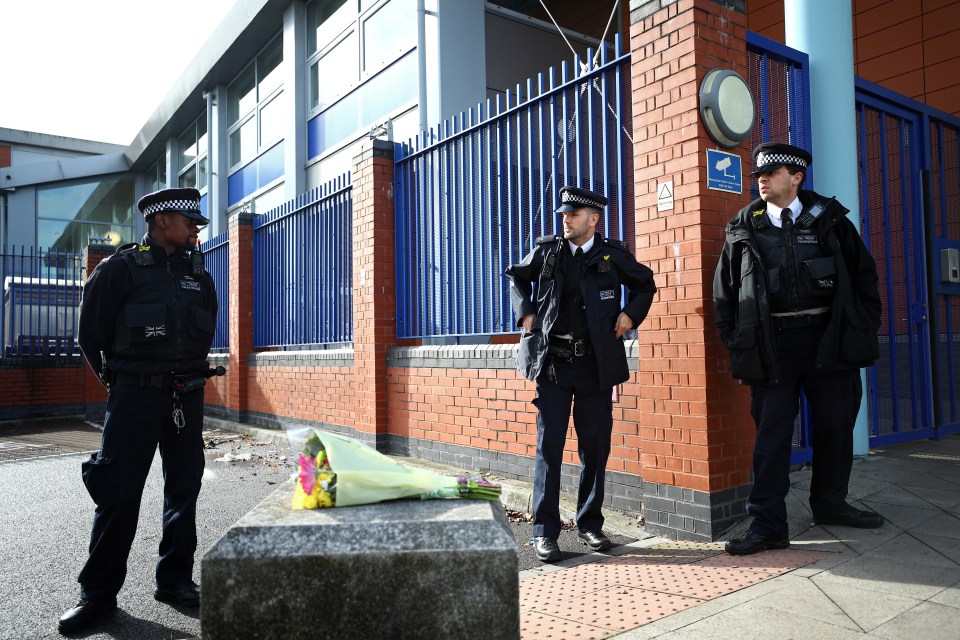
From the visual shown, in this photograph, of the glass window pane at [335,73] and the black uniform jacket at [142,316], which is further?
the glass window pane at [335,73]

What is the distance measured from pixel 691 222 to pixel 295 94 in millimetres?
11609

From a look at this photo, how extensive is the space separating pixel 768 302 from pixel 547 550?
5.86ft

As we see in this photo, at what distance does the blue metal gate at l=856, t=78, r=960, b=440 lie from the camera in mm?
5844

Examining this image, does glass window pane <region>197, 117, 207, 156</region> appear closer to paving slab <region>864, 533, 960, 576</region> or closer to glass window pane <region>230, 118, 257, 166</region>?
glass window pane <region>230, 118, 257, 166</region>

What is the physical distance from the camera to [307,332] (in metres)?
9.47

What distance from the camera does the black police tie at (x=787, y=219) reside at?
392 centimetres

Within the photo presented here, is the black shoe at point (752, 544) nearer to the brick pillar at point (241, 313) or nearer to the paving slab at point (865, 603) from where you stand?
the paving slab at point (865, 603)

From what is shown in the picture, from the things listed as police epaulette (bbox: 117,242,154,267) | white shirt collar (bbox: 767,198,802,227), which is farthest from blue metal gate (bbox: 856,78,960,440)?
police epaulette (bbox: 117,242,154,267)

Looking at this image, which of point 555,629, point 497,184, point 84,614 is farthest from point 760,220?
point 84,614

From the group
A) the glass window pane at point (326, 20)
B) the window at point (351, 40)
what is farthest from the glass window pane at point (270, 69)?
the window at point (351, 40)

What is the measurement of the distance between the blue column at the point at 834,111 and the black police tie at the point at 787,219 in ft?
4.98

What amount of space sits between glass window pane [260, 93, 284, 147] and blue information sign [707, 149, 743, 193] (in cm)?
1248

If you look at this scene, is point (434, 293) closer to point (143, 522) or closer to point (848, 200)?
point (143, 522)

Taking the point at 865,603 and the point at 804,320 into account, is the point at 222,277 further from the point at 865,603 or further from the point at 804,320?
the point at 865,603
